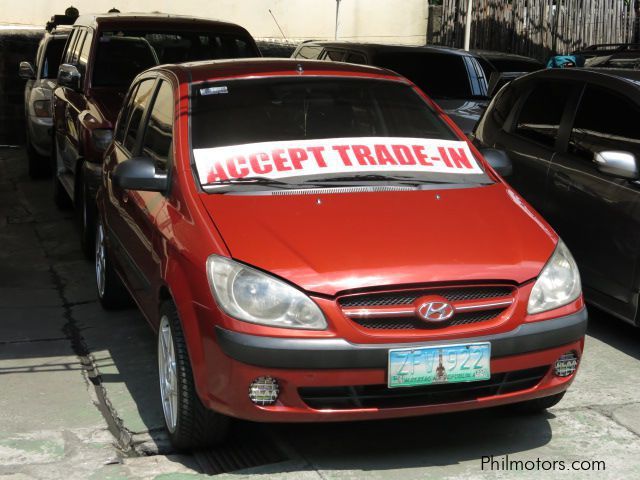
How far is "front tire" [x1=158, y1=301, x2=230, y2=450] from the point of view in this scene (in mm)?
4402

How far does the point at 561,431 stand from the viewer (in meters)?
4.88

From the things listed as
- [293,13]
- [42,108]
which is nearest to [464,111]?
[42,108]

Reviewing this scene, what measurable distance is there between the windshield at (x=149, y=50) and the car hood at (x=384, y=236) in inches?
186

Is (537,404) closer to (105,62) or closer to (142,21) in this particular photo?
(105,62)

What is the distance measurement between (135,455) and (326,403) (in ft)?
3.31

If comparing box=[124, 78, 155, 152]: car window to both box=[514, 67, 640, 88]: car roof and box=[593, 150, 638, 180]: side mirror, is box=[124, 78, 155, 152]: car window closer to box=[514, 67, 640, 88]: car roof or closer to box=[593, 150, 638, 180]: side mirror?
box=[593, 150, 638, 180]: side mirror

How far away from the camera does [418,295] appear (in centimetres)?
420

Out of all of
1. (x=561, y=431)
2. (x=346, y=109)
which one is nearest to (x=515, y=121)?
(x=346, y=109)

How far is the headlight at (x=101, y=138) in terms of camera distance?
7.95m

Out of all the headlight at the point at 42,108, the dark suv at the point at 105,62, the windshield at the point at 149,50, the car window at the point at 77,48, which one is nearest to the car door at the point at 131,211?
the dark suv at the point at 105,62

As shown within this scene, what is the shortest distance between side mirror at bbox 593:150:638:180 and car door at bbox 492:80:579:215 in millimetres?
778

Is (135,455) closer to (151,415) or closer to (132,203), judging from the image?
(151,415)

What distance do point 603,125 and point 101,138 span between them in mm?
3589

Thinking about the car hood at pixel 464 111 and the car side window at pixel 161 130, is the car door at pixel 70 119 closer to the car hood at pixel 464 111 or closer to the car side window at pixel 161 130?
the car side window at pixel 161 130
